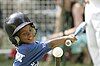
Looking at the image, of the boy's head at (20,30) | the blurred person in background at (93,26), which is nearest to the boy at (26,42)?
the boy's head at (20,30)

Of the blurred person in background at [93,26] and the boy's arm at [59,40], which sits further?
the blurred person in background at [93,26]

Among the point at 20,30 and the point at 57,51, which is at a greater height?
the point at 20,30

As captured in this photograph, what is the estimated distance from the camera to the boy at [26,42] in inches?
172

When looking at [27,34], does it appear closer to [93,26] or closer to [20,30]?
[20,30]

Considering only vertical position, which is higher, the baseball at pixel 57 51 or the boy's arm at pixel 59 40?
the boy's arm at pixel 59 40

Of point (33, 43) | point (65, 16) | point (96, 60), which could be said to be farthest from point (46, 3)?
point (33, 43)

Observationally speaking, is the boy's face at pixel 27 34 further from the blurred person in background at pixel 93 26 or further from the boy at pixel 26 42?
the blurred person in background at pixel 93 26

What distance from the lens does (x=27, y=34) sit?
4.34 meters

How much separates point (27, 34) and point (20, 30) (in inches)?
2.9

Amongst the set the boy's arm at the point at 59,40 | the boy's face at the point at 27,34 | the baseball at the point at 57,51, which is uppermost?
the boy's face at the point at 27,34

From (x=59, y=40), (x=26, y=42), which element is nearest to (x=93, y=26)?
(x=59, y=40)

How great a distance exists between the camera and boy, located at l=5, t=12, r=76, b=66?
4359mm

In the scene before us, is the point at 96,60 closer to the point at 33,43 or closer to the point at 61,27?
the point at 33,43

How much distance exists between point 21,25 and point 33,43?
194 mm
